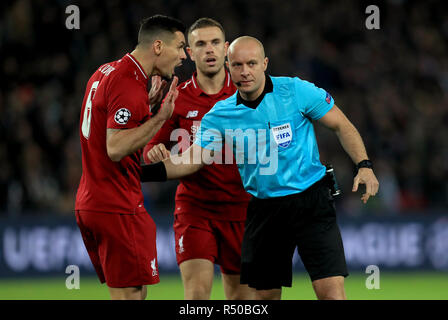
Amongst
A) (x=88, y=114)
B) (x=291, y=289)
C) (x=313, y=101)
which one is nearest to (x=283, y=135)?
(x=313, y=101)

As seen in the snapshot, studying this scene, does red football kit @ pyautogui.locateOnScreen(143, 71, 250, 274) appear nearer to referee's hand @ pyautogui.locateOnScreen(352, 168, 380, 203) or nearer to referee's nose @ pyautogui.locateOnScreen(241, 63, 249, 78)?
referee's nose @ pyautogui.locateOnScreen(241, 63, 249, 78)

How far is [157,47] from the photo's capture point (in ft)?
18.7

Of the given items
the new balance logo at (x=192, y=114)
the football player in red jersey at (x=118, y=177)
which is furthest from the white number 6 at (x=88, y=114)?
the new balance logo at (x=192, y=114)

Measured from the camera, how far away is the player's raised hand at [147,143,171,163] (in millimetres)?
6195

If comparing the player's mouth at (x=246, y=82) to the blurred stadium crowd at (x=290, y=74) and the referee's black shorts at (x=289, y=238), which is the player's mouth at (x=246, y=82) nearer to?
the referee's black shorts at (x=289, y=238)

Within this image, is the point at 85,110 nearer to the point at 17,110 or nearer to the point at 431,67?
the point at 17,110

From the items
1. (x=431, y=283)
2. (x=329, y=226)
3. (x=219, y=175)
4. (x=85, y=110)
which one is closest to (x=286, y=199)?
(x=329, y=226)

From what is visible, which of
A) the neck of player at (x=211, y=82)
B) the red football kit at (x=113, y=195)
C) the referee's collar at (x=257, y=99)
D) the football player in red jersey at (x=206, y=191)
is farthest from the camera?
the neck of player at (x=211, y=82)

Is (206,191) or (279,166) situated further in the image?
(206,191)

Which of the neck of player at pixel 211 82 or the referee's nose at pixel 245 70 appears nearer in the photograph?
the referee's nose at pixel 245 70

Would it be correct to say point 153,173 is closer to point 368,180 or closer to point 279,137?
point 279,137

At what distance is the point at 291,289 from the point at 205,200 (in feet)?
16.5

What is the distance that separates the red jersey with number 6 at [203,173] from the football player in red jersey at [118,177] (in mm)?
1081

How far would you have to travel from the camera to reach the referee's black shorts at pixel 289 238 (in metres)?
5.52
